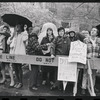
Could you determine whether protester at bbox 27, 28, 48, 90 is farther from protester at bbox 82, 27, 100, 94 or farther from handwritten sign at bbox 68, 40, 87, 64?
protester at bbox 82, 27, 100, 94

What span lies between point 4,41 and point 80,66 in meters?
2.18

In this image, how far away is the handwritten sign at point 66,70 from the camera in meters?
3.85

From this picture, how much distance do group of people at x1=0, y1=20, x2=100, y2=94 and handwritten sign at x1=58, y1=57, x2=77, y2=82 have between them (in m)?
0.26

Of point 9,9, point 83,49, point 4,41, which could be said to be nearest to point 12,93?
point 4,41

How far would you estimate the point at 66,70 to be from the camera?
3.89m

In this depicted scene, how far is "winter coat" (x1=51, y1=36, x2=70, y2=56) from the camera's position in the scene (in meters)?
4.04

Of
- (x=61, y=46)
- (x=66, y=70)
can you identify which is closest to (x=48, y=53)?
(x=61, y=46)

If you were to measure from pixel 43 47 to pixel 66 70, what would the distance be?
2.89 ft

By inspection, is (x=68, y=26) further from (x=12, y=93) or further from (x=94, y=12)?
(x=12, y=93)

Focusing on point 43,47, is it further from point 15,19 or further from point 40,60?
point 15,19

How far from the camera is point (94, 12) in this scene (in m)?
7.07

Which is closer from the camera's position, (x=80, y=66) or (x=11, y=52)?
(x=80, y=66)

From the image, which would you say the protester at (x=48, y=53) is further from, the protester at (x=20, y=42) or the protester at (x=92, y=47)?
the protester at (x=92, y=47)

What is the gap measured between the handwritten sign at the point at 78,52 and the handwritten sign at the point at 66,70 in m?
0.14
